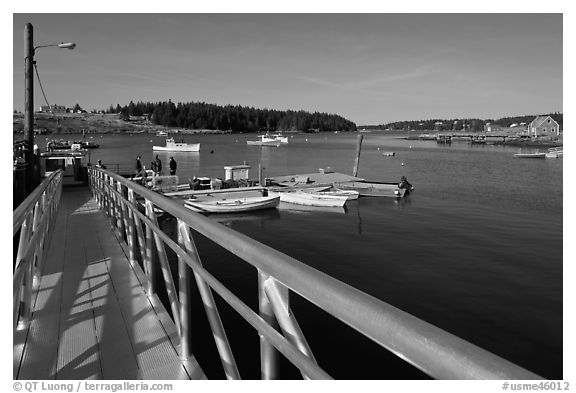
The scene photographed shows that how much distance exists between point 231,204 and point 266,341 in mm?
23861

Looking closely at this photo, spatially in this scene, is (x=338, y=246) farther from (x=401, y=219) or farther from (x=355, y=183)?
(x=355, y=183)

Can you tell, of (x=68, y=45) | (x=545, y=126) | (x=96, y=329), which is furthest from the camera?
(x=545, y=126)

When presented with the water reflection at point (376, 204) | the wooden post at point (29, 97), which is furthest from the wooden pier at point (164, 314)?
the water reflection at point (376, 204)

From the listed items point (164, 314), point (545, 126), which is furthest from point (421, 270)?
point (545, 126)

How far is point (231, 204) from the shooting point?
25.3 meters

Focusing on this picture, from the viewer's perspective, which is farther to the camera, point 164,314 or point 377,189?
point 377,189

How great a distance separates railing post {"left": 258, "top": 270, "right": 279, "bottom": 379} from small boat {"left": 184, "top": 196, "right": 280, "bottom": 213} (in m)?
22.9

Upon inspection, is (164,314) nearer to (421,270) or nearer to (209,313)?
(209,313)

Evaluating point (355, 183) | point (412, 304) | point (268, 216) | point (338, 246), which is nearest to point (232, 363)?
point (412, 304)

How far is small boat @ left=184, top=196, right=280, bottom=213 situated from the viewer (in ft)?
80.8

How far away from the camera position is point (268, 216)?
1013 inches

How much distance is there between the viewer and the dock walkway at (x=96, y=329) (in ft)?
9.09

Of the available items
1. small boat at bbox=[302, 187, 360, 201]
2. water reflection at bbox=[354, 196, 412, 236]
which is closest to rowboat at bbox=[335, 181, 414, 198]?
water reflection at bbox=[354, 196, 412, 236]
